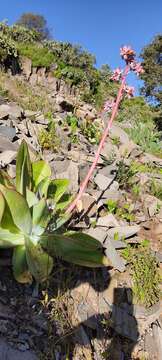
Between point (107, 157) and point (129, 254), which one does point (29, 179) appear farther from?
point (107, 157)

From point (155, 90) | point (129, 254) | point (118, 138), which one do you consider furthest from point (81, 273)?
point (155, 90)

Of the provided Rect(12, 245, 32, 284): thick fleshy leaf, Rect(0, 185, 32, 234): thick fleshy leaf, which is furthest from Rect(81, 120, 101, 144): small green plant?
Rect(12, 245, 32, 284): thick fleshy leaf

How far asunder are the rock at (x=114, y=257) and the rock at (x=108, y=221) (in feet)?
1.15

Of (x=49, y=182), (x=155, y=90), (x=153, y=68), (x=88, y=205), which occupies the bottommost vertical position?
(x=88, y=205)

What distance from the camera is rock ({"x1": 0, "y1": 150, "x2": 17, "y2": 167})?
395 centimetres

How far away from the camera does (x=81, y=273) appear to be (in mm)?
3225

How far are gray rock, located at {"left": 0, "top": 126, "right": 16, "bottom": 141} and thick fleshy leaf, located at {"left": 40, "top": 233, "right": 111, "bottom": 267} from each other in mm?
2014

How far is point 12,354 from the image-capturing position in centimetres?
228

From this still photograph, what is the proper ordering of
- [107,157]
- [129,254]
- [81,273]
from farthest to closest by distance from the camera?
[107,157] < [129,254] < [81,273]

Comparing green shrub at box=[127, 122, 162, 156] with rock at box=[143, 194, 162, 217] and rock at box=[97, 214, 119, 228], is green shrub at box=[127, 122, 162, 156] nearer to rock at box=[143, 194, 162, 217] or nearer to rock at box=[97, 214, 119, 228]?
rock at box=[143, 194, 162, 217]

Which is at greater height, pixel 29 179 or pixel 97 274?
pixel 29 179

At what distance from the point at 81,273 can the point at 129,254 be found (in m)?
0.64

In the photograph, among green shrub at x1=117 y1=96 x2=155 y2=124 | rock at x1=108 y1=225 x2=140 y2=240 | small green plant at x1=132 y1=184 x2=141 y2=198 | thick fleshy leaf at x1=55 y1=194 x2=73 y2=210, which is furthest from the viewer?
green shrub at x1=117 y1=96 x2=155 y2=124

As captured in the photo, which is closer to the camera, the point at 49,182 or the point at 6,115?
the point at 49,182
